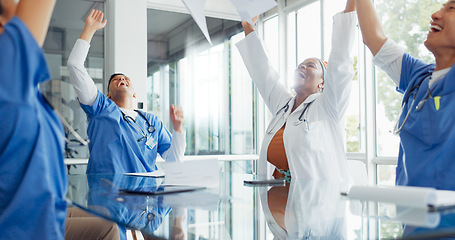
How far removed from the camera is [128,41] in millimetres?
4895

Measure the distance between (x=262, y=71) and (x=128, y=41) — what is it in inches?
102

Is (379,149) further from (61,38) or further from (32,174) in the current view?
(32,174)

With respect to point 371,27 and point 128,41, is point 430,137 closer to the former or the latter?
point 371,27

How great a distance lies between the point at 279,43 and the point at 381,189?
507 cm

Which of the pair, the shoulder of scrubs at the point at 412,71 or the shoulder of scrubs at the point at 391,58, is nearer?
the shoulder of scrubs at the point at 412,71

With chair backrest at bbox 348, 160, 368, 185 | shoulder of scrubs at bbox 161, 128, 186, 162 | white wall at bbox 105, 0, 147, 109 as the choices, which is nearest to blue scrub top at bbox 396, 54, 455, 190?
chair backrest at bbox 348, 160, 368, 185

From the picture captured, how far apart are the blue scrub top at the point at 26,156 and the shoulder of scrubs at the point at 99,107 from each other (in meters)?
1.84

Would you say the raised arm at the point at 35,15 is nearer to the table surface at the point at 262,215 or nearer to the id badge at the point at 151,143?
the table surface at the point at 262,215

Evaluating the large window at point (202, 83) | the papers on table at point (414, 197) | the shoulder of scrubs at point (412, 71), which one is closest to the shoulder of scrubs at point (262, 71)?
the shoulder of scrubs at point (412, 71)

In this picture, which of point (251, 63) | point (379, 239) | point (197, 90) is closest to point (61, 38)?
point (197, 90)

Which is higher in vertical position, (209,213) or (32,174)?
(32,174)

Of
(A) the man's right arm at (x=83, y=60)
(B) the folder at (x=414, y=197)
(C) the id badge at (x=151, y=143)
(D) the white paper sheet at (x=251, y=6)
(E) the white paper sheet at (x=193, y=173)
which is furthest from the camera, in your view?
(C) the id badge at (x=151, y=143)

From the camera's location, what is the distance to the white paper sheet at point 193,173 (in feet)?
5.22

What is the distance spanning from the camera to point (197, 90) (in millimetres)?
5812
